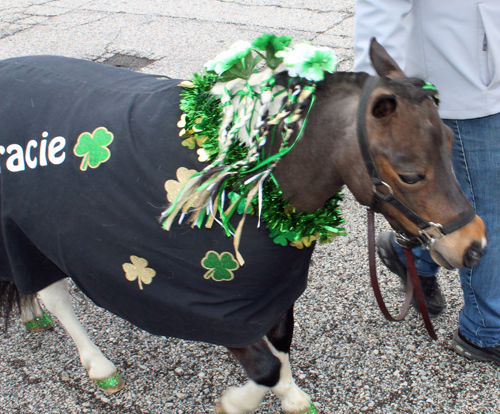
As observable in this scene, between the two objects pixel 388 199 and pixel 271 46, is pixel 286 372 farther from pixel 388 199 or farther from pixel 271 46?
pixel 271 46

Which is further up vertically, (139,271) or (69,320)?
(139,271)

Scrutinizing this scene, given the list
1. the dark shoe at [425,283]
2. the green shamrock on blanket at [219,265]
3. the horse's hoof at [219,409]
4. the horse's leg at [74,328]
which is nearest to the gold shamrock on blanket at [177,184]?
the green shamrock on blanket at [219,265]

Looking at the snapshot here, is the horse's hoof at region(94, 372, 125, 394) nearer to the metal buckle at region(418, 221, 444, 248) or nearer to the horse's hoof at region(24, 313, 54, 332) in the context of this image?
the horse's hoof at region(24, 313, 54, 332)

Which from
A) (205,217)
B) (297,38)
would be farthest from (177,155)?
(297,38)

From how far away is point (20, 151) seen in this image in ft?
6.67

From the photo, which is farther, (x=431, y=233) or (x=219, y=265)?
(x=219, y=265)

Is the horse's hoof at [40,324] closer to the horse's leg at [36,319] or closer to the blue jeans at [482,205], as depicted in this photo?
the horse's leg at [36,319]

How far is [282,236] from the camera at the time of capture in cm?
181

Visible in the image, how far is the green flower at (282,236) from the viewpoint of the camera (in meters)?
1.81

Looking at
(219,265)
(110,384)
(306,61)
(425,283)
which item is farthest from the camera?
(425,283)

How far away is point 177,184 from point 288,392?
40.6 inches

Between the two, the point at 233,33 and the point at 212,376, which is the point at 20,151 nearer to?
the point at 212,376

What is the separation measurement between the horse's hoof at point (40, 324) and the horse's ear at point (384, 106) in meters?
2.05

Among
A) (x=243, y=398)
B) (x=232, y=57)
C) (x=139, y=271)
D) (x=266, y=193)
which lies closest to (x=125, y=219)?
(x=139, y=271)
